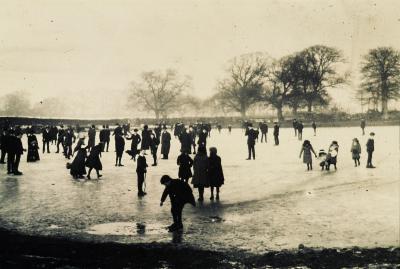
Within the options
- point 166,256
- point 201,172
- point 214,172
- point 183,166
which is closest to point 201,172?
point 201,172

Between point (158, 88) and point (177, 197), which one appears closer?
point (177, 197)

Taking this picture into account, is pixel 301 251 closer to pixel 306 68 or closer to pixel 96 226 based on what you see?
pixel 96 226

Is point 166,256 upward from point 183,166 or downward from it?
downward

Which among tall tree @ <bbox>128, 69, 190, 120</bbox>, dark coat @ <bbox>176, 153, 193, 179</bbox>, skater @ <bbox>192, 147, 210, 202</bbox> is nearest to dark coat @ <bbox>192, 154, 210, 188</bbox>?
skater @ <bbox>192, 147, 210, 202</bbox>

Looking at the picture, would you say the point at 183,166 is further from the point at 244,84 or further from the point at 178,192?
the point at 244,84

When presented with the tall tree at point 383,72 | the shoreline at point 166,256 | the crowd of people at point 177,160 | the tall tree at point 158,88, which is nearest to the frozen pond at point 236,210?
the shoreline at point 166,256

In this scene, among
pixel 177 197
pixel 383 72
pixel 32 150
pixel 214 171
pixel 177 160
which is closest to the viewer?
pixel 177 197

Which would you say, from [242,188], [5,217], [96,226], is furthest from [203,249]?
[242,188]
